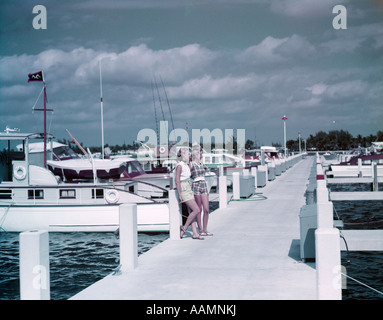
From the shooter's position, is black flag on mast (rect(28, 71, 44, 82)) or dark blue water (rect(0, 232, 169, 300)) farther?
black flag on mast (rect(28, 71, 44, 82))

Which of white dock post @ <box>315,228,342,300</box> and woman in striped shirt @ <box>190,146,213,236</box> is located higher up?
woman in striped shirt @ <box>190,146,213,236</box>

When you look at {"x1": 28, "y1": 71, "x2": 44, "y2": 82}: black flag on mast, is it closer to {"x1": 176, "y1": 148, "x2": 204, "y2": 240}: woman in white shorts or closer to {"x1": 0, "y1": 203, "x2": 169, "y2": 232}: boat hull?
{"x1": 0, "y1": 203, "x2": 169, "y2": 232}: boat hull

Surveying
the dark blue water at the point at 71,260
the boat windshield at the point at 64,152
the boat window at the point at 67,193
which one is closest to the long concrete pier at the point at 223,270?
the dark blue water at the point at 71,260

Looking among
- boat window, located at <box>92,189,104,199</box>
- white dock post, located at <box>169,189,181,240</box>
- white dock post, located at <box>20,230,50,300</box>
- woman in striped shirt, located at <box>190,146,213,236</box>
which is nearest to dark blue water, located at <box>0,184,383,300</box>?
boat window, located at <box>92,189,104,199</box>

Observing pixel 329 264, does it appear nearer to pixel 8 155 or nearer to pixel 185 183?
pixel 185 183

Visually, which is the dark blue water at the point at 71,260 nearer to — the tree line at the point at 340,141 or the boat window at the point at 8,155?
the boat window at the point at 8,155

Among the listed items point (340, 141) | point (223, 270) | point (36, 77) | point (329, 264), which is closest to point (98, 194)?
point (36, 77)

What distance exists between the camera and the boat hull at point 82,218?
1844 cm

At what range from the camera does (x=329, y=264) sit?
5.65 metres

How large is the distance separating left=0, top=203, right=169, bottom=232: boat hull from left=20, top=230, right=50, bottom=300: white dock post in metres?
12.7

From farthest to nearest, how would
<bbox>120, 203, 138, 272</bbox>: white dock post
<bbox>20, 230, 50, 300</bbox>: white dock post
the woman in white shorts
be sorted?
the woman in white shorts
<bbox>120, 203, 138, 272</bbox>: white dock post
<bbox>20, 230, 50, 300</bbox>: white dock post

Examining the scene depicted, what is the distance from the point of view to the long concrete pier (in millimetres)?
6840

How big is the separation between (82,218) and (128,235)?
11.4 meters
